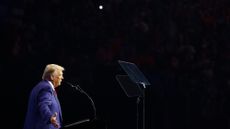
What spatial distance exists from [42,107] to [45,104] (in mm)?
41

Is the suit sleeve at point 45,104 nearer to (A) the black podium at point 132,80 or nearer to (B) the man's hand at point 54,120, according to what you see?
(B) the man's hand at point 54,120

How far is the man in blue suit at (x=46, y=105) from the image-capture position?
14.4 feet

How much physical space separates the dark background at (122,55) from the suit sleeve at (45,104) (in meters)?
1.42

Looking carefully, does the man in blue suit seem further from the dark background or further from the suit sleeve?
the dark background

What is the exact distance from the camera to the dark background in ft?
20.2

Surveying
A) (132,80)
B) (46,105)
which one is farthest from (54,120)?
(132,80)

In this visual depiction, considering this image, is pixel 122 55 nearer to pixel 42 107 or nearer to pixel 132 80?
pixel 132 80

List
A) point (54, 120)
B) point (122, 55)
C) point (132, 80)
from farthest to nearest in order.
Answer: point (122, 55) < point (132, 80) < point (54, 120)

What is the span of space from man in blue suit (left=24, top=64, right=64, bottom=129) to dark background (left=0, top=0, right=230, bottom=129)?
1.33 meters

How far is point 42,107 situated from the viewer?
440cm

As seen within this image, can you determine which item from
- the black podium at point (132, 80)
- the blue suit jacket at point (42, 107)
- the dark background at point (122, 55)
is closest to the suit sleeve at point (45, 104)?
the blue suit jacket at point (42, 107)

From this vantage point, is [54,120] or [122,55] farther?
[122,55]

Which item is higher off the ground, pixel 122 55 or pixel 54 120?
pixel 122 55

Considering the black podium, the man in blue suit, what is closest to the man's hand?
the man in blue suit
